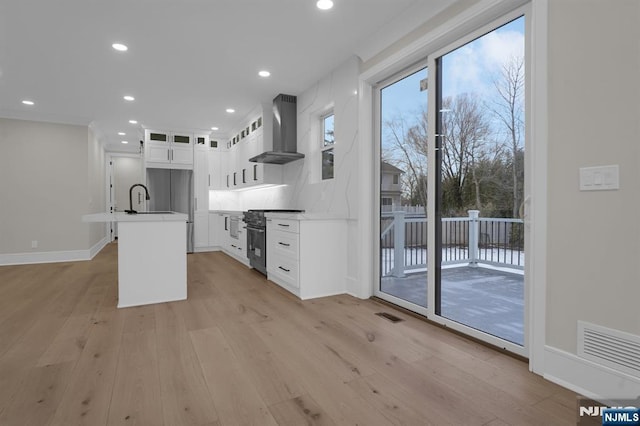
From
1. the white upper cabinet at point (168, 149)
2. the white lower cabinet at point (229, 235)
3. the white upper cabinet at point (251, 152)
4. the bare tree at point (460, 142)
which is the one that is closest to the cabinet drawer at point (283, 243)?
the white lower cabinet at point (229, 235)

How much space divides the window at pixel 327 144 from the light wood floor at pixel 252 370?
5.71ft

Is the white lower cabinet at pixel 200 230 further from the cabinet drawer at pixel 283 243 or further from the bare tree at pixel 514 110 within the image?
the bare tree at pixel 514 110

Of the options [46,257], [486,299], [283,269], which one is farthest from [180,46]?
[46,257]

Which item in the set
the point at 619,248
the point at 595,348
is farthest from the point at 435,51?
the point at 595,348

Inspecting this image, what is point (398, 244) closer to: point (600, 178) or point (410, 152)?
point (410, 152)

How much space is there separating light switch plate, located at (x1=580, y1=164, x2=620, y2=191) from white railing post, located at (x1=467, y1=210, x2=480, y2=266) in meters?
0.78

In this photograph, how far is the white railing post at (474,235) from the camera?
95.4 inches

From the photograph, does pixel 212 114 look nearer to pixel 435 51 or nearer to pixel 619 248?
pixel 435 51

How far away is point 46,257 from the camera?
575cm

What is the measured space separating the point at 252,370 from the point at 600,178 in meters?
2.13

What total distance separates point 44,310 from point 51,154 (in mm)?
3967

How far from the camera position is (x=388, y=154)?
3398 mm

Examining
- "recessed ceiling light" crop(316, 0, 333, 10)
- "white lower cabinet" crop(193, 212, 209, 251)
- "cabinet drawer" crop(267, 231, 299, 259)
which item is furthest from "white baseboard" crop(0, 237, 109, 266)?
"recessed ceiling light" crop(316, 0, 333, 10)

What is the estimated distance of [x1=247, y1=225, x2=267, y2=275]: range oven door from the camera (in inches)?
174
